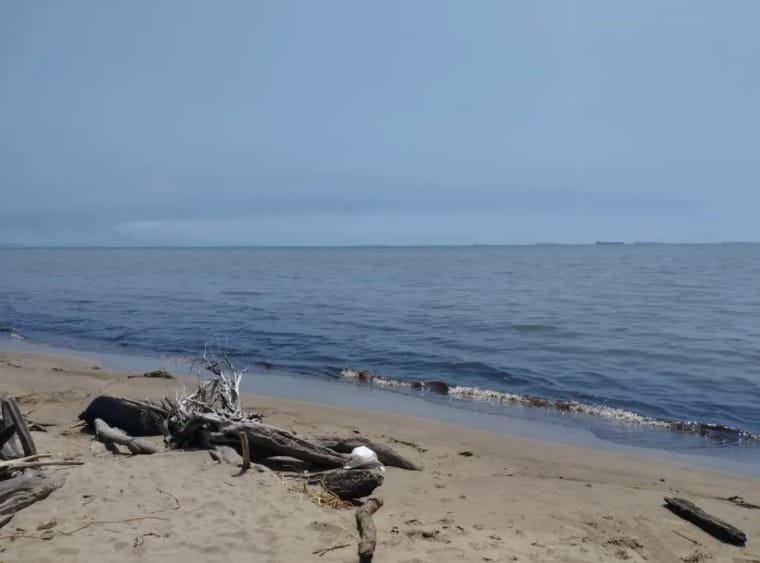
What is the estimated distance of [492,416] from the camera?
11.9 metres

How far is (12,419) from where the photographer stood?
21.7 feet

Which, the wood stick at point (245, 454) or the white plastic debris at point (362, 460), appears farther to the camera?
the white plastic debris at point (362, 460)

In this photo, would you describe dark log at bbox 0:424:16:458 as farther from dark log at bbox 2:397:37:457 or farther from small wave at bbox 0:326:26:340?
small wave at bbox 0:326:26:340

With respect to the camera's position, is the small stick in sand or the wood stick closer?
the small stick in sand

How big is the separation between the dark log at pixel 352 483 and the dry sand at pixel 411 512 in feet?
0.75

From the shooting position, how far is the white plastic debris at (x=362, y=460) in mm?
7398

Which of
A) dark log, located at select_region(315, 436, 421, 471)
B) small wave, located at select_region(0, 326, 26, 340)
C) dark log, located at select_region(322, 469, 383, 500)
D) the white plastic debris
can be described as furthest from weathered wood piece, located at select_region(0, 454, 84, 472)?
small wave, located at select_region(0, 326, 26, 340)

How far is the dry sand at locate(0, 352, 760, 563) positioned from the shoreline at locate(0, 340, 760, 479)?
763mm

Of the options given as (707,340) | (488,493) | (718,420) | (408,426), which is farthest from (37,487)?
(707,340)

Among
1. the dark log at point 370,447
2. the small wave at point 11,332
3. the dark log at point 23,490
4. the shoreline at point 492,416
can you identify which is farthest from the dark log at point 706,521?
the small wave at point 11,332

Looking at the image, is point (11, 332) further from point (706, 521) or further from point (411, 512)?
point (706, 521)

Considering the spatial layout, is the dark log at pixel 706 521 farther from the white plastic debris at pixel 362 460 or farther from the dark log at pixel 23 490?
the dark log at pixel 23 490

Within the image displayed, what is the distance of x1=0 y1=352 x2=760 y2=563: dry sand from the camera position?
5285 millimetres

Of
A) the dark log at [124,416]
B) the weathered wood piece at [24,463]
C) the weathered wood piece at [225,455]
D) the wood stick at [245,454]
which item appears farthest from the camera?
the dark log at [124,416]
